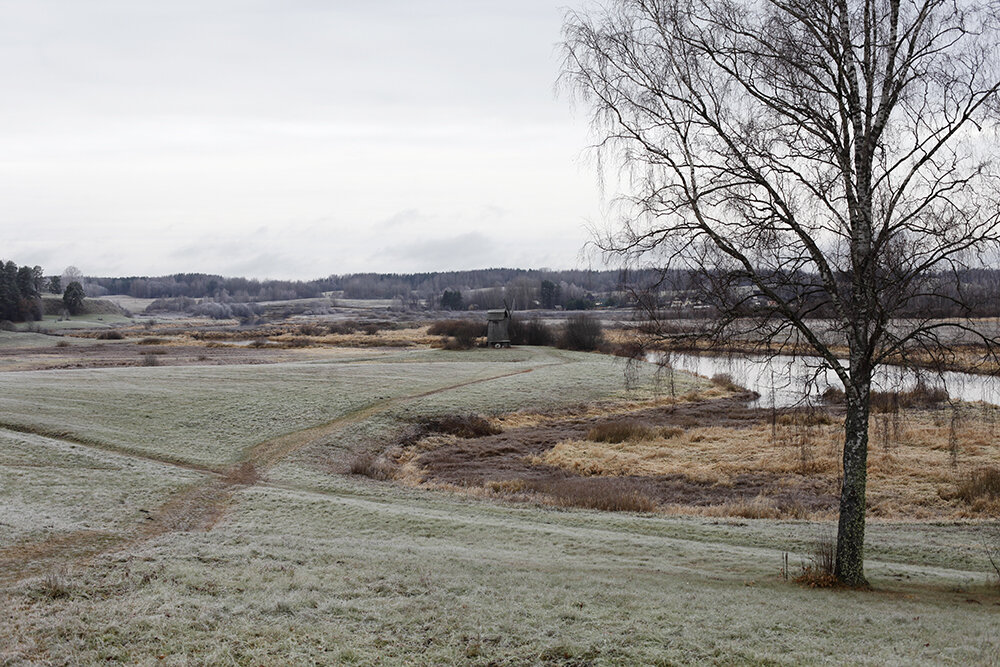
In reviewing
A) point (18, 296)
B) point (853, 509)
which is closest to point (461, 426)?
point (853, 509)

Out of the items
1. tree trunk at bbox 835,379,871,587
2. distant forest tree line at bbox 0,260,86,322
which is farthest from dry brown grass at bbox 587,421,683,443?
distant forest tree line at bbox 0,260,86,322

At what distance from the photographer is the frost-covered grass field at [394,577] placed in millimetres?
8281

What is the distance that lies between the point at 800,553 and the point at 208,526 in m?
13.0

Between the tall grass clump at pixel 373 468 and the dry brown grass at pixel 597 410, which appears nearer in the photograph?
the tall grass clump at pixel 373 468

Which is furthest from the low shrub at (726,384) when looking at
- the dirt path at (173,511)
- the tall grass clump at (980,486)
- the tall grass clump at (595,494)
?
the tall grass clump at (595,494)

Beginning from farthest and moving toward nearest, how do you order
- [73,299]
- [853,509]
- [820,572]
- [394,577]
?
1. [73,299]
2. [820,572]
3. [853,509]
4. [394,577]

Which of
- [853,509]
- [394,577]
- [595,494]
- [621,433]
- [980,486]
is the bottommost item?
[621,433]

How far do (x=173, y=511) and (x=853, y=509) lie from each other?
15320 millimetres

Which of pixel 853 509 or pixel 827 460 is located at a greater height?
pixel 853 509

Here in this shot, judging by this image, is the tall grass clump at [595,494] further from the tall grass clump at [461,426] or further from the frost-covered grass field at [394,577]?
the tall grass clump at [461,426]

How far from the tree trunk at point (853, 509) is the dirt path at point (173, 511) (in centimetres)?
1267

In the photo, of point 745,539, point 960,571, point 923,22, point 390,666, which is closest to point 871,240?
point 923,22

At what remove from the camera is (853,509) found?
11.9 metres

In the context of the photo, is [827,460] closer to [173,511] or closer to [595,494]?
[595,494]
